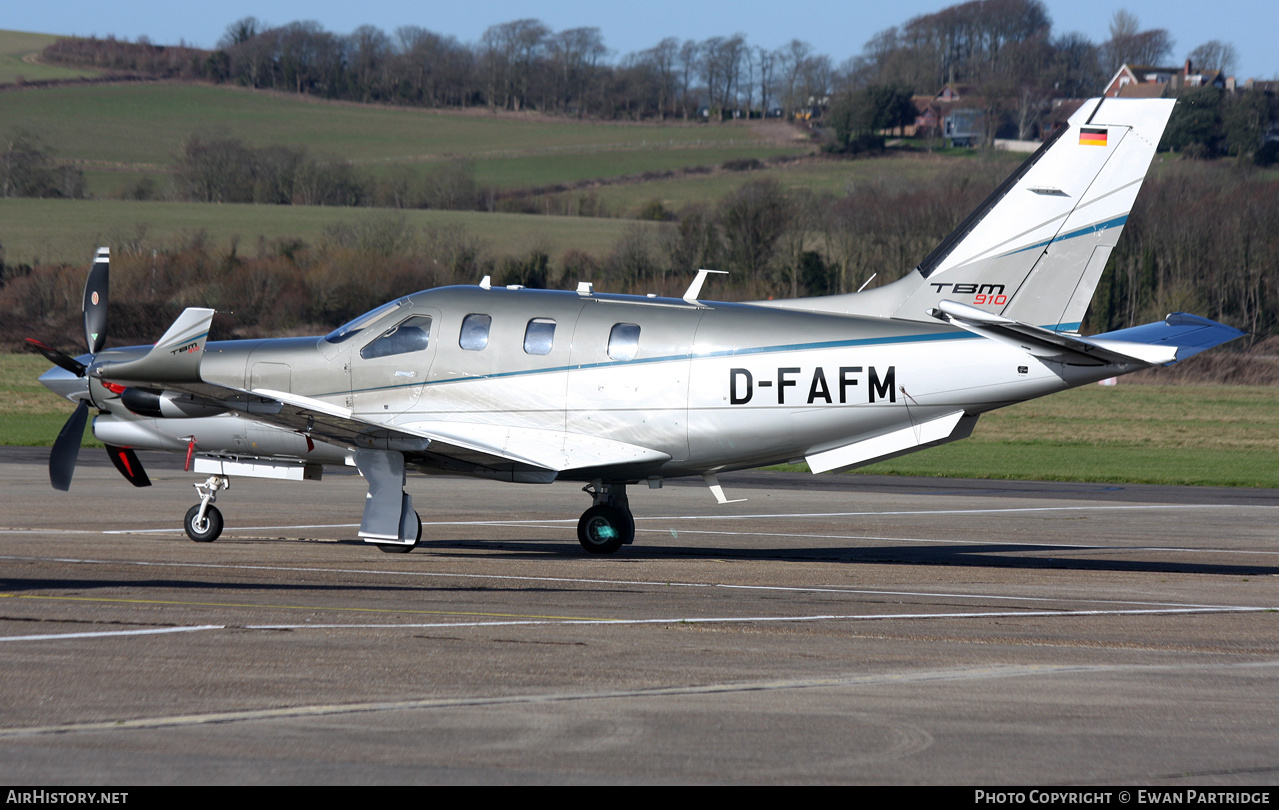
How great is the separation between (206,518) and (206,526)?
0.35 ft

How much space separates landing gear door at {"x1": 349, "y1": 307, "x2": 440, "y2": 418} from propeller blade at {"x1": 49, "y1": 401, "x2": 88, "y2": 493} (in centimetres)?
391

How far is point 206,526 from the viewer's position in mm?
16375

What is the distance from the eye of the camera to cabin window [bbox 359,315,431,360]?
15.7 m

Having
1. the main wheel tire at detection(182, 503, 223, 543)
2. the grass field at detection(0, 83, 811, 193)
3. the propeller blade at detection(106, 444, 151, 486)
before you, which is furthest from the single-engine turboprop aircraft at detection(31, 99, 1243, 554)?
the grass field at detection(0, 83, 811, 193)

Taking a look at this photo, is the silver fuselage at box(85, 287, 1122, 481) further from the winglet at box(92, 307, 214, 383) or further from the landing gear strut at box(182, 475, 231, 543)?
the winglet at box(92, 307, 214, 383)

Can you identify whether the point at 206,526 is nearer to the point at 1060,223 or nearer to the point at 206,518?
the point at 206,518

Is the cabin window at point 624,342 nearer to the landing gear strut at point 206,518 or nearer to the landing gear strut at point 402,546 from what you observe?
the landing gear strut at point 402,546

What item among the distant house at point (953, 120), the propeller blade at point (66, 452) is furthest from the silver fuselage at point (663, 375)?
the distant house at point (953, 120)

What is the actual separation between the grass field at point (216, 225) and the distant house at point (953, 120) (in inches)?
2250

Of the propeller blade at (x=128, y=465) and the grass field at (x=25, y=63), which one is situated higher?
the grass field at (x=25, y=63)

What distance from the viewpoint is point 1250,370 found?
56719 mm

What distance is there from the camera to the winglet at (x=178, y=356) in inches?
535

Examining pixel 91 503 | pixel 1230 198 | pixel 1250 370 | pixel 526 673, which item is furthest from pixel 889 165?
pixel 526 673

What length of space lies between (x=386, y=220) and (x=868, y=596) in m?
72.2
